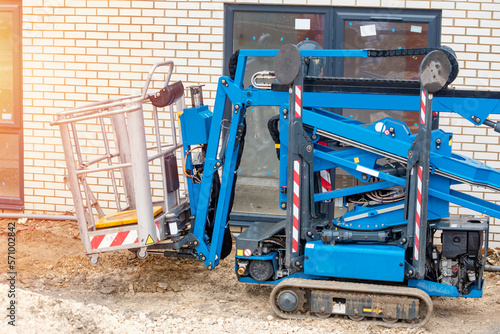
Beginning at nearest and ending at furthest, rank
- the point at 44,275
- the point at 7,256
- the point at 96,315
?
the point at 96,315 < the point at 44,275 < the point at 7,256

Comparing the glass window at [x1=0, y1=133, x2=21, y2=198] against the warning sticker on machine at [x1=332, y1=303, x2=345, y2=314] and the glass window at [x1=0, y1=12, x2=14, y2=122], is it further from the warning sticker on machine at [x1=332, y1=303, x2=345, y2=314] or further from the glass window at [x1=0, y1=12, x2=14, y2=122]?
the warning sticker on machine at [x1=332, y1=303, x2=345, y2=314]

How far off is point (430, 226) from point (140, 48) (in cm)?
435

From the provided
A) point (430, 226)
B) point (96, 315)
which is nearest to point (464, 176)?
point (430, 226)

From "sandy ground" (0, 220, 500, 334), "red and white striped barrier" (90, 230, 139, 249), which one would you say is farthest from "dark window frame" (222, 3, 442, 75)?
"red and white striped barrier" (90, 230, 139, 249)

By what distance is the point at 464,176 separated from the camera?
17.0 feet

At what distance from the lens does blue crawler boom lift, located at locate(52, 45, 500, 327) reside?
5105 mm

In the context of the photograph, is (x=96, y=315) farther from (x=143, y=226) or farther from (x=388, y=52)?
(x=388, y=52)

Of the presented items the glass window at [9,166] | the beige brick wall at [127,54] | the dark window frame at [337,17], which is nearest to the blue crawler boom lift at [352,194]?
the dark window frame at [337,17]

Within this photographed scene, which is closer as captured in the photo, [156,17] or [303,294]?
[303,294]

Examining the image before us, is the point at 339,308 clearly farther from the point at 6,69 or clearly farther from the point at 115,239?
the point at 6,69

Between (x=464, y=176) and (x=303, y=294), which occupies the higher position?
(x=464, y=176)

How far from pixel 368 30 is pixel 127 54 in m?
2.99

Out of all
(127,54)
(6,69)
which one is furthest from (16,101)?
(127,54)

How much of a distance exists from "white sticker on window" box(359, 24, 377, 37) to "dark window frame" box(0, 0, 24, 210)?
4427mm
